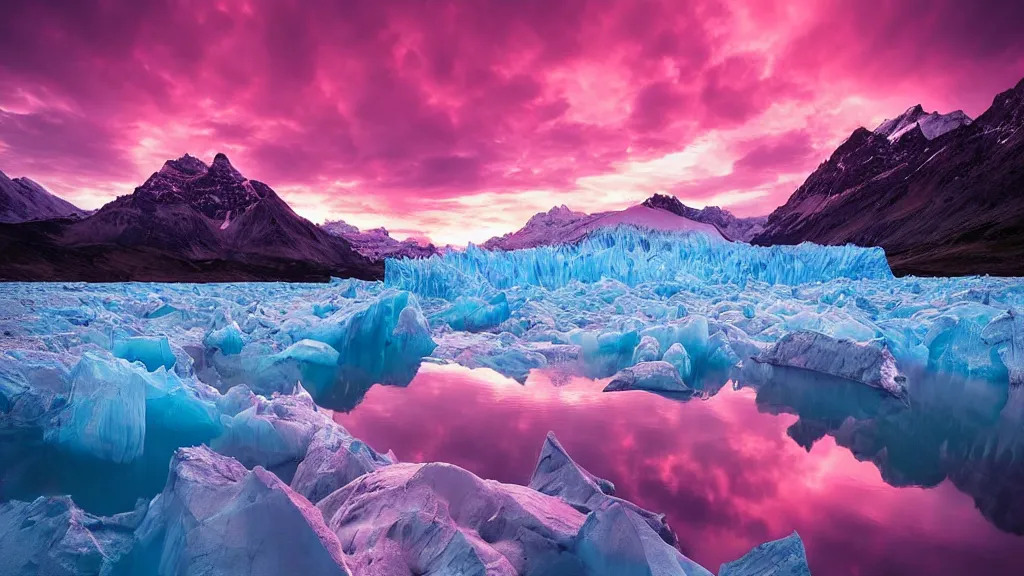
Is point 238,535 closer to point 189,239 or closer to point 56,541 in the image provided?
point 56,541

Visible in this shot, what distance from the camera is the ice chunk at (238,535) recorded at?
2.26m

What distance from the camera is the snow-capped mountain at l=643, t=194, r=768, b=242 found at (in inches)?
4830

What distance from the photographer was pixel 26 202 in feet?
368

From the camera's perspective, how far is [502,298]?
56.4 ft

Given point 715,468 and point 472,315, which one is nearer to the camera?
point 715,468

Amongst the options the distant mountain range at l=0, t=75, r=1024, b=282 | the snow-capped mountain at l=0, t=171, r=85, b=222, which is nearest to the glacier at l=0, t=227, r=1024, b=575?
the distant mountain range at l=0, t=75, r=1024, b=282

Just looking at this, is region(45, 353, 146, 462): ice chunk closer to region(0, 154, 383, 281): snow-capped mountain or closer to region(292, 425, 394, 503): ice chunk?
region(292, 425, 394, 503): ice chunk

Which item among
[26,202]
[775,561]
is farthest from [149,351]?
[26,202]

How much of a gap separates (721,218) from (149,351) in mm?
143844

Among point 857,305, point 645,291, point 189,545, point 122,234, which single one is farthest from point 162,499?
point 122,234

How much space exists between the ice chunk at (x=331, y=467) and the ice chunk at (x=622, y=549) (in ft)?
6.00

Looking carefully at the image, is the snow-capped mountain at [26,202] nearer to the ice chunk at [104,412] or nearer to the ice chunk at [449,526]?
the ice chunk at [104,412]

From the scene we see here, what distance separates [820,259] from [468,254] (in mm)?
17663

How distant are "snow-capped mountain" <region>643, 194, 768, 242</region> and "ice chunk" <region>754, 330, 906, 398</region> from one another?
113399 mm
